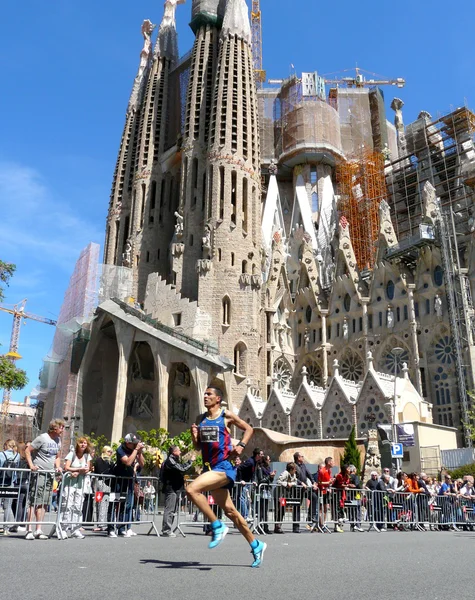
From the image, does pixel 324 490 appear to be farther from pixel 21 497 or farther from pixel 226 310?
pixel 226 310

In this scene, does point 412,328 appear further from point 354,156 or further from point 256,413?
point 354,156

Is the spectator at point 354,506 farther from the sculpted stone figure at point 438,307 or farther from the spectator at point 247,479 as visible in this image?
the sculpted stone figure at point 438,307

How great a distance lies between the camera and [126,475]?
27.4ft

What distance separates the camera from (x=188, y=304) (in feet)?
112

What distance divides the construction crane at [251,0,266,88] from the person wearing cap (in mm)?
50284

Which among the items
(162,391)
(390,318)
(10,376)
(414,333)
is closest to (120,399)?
(162,391)

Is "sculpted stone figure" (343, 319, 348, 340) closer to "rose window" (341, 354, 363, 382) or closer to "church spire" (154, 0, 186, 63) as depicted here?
"rose window" (341, 354, 363, 382)

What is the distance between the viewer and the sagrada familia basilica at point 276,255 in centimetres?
3156

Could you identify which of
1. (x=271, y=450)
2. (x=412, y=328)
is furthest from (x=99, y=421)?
(x=412, y=328)

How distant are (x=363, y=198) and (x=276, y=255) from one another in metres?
8.61

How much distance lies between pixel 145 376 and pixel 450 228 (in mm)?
20060

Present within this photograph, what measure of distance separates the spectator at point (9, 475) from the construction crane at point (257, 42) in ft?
165

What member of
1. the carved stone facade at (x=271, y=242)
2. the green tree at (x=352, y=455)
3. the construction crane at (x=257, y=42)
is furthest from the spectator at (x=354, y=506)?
the construction crane at (x=257, y=42)

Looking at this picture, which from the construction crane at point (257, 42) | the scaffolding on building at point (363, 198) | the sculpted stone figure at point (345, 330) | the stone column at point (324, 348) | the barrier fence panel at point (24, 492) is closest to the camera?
the barrier fence panel at point (24, 492)
